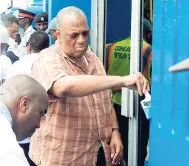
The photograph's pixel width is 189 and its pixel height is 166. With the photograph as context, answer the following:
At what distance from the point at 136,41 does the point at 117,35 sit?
108 cm

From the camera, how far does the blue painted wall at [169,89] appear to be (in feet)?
8.67

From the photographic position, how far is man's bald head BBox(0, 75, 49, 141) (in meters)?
1.96

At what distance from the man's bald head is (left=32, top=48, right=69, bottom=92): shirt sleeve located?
→ 0.54 m

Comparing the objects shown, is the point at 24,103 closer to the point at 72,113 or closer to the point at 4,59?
the point at 72,113

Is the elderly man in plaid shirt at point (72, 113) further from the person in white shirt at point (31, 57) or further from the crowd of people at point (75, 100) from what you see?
the person in white shirt at point (31, 57)

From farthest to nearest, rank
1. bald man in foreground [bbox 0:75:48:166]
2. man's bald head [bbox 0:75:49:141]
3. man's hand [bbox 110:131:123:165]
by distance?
man's hand [bbox 110:131:123:165] < man's bald head [bbox 0:75:49:141] < bald man in foreground [bbox 0:75:48:166]

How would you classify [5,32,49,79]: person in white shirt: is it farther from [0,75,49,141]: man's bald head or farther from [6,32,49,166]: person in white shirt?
[0,75,49,141]: man's bald head

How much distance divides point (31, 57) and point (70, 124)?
1.77m

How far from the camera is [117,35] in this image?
4.63 m

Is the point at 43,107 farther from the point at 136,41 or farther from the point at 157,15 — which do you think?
the point at 136,41

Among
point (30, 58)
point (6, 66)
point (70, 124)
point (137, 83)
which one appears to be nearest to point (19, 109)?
point (137, 83)

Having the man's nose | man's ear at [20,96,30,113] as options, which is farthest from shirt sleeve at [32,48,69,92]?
man's ear at [20,96,30,113]

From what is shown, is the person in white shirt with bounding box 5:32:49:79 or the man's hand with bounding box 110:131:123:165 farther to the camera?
the person in white shirt with bounding box 5:32:49:79

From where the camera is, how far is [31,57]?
4.63 meters
